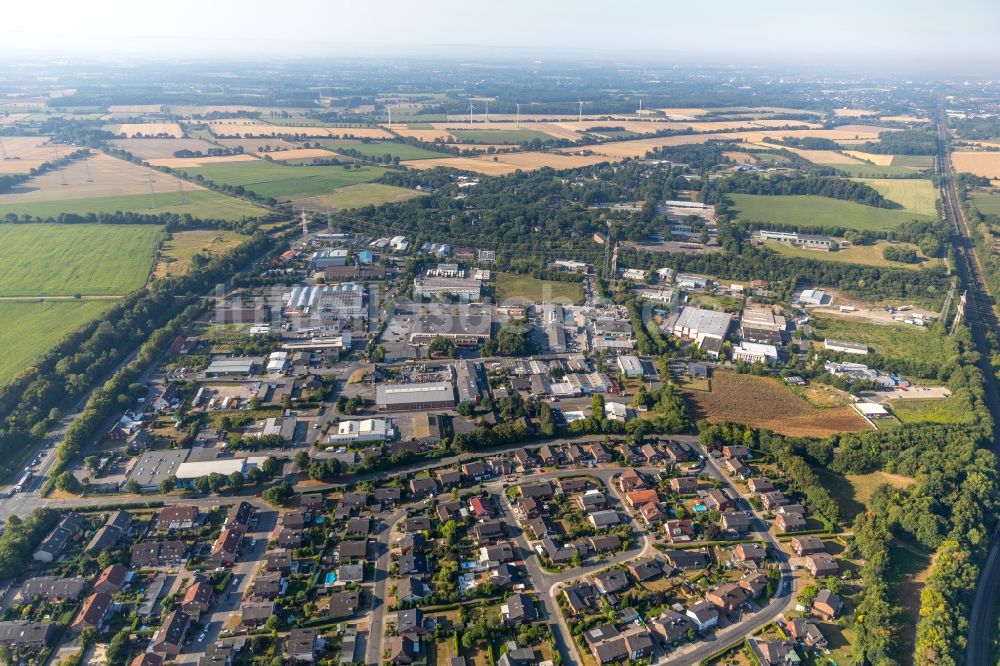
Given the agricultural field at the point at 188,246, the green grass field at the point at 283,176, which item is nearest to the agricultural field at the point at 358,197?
the green grass field at the point at 283,176

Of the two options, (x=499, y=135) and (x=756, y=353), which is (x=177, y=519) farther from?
(x=499, y=135)

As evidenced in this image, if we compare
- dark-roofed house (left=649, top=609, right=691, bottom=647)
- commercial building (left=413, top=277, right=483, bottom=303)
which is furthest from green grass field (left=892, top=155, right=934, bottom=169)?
dark-roofed house (left=649, top=609, right=691, bottom=647)

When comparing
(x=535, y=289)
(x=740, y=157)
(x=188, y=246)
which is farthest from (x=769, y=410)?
(x=740, y=157)

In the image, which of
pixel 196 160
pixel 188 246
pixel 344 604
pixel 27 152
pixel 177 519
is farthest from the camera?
pixel 196 160

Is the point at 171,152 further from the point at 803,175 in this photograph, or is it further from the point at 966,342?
the point at 966,342

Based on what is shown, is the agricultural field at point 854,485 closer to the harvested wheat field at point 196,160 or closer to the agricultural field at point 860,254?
the agricultural field at point 860,254
